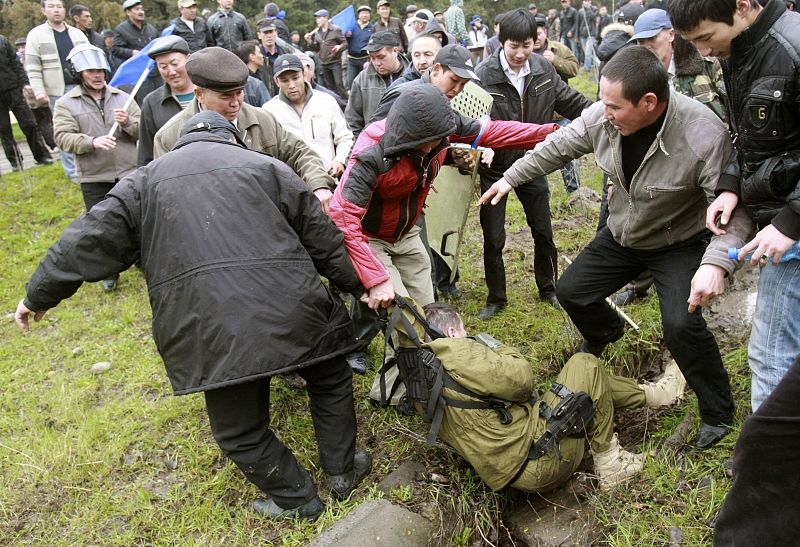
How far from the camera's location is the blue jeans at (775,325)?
245cm

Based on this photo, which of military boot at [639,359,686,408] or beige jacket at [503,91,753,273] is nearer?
beige jacket at [503,91,753,273]

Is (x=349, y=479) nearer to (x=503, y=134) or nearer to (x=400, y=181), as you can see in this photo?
(x=400, y=181)

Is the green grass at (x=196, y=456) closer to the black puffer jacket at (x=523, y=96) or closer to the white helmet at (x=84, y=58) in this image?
the black puffer jacket at (x=523, y=96)

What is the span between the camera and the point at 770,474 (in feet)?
5.10

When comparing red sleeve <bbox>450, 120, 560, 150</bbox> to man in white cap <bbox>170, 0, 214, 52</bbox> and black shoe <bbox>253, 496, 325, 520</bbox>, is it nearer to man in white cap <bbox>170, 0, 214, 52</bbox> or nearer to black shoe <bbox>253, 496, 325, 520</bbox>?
black shoe <bbox>253, 496, 325, 520</bbox>

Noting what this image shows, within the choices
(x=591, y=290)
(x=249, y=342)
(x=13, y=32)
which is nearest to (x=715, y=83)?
(x=591, y=290)

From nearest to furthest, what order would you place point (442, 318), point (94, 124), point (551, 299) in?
point (442, 318)
point (551, 299)
point (94, 124)

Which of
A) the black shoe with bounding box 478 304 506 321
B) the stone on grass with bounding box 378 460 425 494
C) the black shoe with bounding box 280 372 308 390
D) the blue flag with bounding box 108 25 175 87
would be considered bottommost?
the black shoe with bounding box 478 304 506 321

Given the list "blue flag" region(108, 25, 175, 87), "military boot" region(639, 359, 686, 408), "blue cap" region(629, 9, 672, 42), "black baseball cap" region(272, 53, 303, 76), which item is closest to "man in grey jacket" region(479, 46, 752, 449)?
"military boot" region(639, 359, 686, 408)

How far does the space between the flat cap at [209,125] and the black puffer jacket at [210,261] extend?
3.1 inches

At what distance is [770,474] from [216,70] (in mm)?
3156

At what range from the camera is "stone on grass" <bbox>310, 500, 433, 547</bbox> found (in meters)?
2.87

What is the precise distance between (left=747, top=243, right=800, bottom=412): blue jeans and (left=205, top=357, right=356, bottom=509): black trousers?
189 centimetres

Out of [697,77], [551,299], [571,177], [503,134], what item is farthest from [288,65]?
[571,177]
